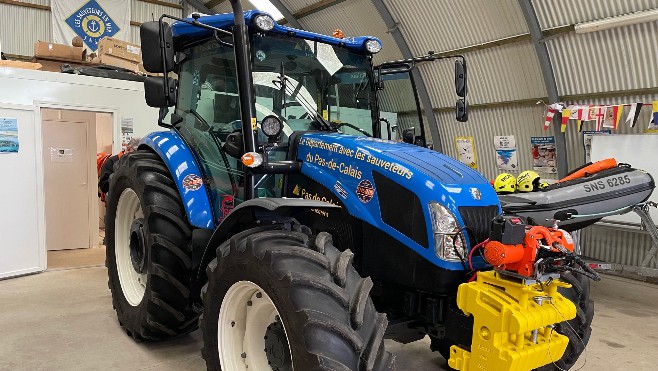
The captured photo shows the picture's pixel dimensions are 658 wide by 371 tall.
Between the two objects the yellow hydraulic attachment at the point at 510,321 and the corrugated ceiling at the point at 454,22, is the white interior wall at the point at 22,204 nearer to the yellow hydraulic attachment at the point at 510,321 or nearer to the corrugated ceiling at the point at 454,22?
the yellow hydraulic attachment at the point at 510,321

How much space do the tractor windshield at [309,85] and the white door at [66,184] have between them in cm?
525

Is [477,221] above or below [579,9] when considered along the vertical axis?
below

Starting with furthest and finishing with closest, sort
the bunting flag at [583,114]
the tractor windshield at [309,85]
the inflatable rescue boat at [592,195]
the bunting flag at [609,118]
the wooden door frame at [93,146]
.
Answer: the bunting flag at [583,114] < the bunting flag at [609,118] < the wooden door frame at [93,146] < the inflatable rescue boat at [592,195] < the tractor windshield at [309,85]

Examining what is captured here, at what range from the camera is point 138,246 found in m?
3.80

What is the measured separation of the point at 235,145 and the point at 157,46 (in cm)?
69

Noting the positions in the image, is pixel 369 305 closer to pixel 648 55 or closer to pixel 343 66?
pixel 343 66

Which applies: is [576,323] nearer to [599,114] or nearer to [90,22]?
[599,114]

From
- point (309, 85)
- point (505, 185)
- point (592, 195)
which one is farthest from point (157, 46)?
point (592, 195)

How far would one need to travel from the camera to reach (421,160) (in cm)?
261

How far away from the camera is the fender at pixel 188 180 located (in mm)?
3303

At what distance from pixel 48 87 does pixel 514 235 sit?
572cm

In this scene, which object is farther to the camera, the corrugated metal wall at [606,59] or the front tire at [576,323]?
the corrugated metal wall at [606,59]

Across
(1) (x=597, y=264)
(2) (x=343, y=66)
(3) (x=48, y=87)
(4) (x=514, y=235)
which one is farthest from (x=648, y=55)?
(3) (x=48, y=87)

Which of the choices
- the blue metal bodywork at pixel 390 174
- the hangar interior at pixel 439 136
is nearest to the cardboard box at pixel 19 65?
the hangar interior at pixel 439 136
